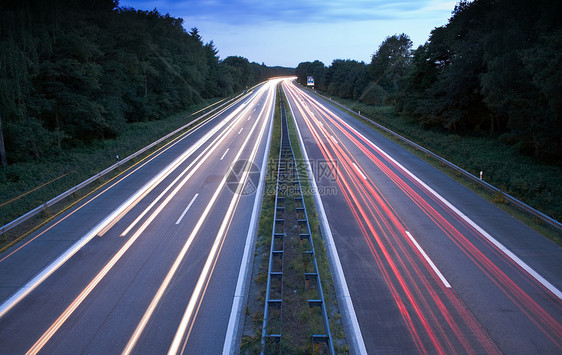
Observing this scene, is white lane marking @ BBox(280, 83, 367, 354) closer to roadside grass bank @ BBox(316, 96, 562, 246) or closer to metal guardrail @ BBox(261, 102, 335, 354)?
metal guardrail @ BBox(261, 102, 335, 354)

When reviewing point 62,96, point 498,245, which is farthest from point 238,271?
point 62,96

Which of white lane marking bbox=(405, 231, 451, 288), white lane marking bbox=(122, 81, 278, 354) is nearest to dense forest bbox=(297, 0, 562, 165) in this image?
white lane marking bbox=(405, 231, 451, 288)

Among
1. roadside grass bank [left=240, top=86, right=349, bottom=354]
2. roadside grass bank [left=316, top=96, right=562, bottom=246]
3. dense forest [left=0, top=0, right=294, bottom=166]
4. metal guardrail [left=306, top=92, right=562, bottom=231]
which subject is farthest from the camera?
dense forest [left=0, top=0, right=294, bottom=166]

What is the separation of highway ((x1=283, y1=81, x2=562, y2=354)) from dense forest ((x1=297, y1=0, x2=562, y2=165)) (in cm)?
863

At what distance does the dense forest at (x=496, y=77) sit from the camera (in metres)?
18.4

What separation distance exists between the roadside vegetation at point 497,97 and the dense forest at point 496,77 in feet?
0.20

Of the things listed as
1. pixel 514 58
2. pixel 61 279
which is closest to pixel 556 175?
pixel 514 58

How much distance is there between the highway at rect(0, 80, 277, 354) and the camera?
727 cm

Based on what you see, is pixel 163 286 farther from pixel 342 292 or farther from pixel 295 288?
pixel 342 292

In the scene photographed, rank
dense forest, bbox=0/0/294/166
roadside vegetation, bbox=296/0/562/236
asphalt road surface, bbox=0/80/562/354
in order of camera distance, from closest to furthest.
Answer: asphalt road surface, bbox=0/80/562/354 < roadside vegetation, bbox=296/0/562/236 < dense forest, bbox=0/0/294/166

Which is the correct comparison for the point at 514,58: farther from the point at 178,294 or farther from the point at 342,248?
the point at 178,294

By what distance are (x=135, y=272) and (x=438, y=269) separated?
905cm

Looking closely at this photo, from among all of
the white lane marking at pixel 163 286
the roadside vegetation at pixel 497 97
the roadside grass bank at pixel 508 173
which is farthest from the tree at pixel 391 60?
the white lane marking at pixel 163 286

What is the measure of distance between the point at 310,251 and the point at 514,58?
20832mm
